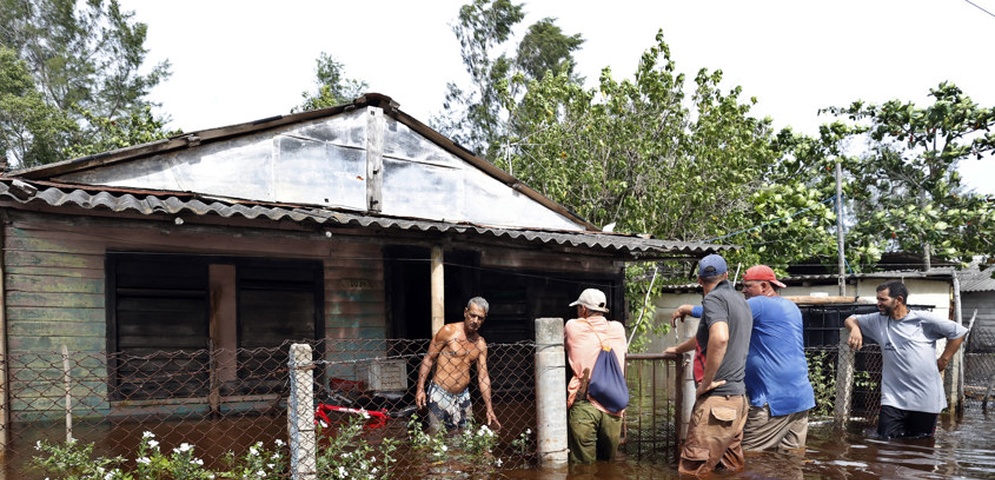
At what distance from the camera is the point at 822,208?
1458cm

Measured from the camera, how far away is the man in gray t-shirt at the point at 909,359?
20.7ft

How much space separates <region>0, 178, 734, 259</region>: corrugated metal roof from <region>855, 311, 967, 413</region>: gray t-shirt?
10.8 ft

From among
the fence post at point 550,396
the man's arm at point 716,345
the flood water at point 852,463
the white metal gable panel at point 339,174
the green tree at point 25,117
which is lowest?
the flood water at point 852,463

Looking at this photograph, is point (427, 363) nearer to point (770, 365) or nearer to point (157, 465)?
point (157, 465)

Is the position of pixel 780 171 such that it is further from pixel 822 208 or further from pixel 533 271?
pixel 533 271

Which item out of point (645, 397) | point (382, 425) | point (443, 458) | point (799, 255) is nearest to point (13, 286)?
point (382, 425)

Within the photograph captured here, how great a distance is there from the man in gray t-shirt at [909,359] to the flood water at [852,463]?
0.95ft

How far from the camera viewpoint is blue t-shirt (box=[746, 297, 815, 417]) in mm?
5527

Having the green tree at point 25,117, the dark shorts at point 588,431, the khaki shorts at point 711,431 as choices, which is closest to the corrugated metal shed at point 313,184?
the dark shorts at point 588,431

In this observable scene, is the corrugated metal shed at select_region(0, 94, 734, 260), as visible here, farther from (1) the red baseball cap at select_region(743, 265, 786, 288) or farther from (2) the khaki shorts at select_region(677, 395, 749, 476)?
(2) the khaki shorts at select_region(677, 395, 749, 476)

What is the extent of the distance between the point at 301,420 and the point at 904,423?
5611 millimetres

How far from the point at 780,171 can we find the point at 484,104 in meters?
15.8

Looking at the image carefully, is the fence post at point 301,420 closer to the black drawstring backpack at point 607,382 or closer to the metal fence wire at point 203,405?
the metal fence wire at point 203,405

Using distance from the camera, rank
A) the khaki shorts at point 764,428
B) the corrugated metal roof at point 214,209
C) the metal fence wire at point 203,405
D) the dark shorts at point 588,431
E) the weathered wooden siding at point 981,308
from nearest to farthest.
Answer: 1. the dark shorts at point 588,431
2. the khaki shorts at point 764,428
3. the corrugated metal roof at point 214,209
4. the metal fence wire at point 203,405
5. the weathered wooden siding at point 981,308
